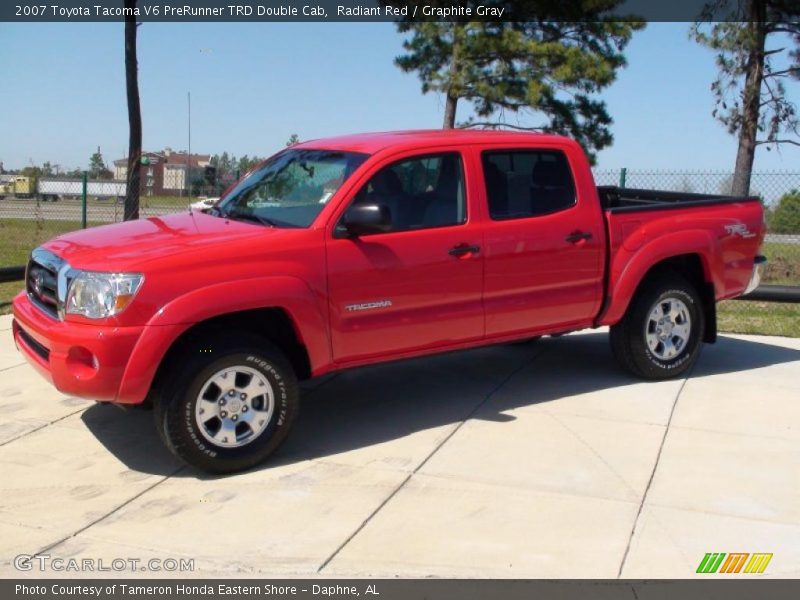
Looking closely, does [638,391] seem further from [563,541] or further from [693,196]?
[563,541]

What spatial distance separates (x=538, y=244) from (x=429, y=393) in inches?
56.7

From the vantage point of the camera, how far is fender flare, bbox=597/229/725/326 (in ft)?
21.6

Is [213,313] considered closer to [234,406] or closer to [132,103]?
[234,406]

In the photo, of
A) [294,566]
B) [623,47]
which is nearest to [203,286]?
[294,566]

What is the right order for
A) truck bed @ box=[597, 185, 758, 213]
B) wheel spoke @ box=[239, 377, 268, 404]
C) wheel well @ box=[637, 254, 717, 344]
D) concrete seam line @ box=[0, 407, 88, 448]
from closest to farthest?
wheel spoke @ box=[239, 377, 268, 404] → concrete seam line @ box=[0, 407, 88, 448] → wheel well @ box=[637, 254, 717, 344] → truck bed @ box=[597, 185, 758, 213]

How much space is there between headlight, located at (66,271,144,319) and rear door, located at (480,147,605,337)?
7.64 feet

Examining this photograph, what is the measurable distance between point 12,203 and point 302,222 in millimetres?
19630

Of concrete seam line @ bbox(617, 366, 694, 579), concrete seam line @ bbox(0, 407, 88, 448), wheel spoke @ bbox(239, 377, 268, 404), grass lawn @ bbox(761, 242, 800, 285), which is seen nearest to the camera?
concrete seam line @ bbox(617, 366, 694, 579)

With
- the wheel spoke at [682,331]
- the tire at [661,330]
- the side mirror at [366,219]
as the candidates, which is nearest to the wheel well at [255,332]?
the side mirror at [366,219]

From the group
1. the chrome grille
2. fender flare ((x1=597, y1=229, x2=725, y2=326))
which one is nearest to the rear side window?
fender flare ((x1=597, y1=229, x2=725, y2=326))

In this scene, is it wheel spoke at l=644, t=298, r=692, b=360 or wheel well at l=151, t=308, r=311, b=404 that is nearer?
wheel well at l=151, t=308, r=311, b=404

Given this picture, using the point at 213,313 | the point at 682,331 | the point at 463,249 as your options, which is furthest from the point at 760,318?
the point at 213,313

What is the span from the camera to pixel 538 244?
6.12 m

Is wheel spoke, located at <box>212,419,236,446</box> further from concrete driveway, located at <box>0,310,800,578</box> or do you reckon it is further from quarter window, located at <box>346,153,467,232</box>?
quarter window, located at <box>346,153,467,232</box>
